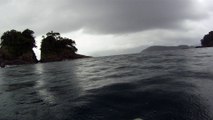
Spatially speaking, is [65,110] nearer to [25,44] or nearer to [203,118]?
[203,118]

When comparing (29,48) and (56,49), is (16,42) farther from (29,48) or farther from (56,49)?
(56,49)

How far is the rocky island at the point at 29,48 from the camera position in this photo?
14800cm

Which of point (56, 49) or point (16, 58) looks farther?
point (56, 49)

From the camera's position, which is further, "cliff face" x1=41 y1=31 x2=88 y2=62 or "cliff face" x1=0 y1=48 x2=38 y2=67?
"cliff face" x1=41 y1=31 x2=88 y2=62

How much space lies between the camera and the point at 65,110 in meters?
13.9

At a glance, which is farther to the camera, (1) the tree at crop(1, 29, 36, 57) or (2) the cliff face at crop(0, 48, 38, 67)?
(1) the tree at crop(1, 29, 36, 57)

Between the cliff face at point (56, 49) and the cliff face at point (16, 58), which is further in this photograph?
the cliff face at point (56, 49)

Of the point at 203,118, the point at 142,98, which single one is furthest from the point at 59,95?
the point at 203,118

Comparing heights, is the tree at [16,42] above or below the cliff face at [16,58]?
above

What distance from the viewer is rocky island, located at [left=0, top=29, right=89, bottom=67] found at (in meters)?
148

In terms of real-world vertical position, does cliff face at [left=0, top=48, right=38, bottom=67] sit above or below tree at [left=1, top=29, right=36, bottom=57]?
below

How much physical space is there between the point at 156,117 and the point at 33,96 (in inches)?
418

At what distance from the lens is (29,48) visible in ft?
521

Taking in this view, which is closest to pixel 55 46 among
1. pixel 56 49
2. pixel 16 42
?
pixel 56 49
